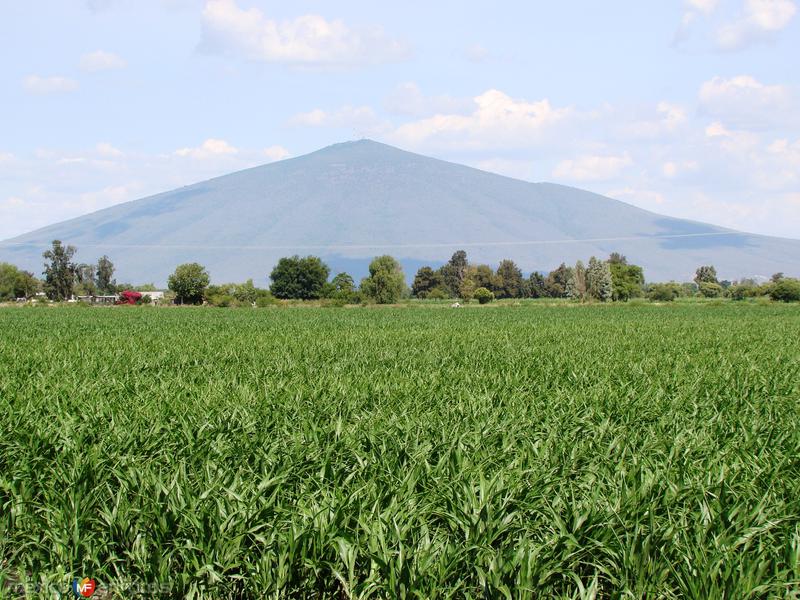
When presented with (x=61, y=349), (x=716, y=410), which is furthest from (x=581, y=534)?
(x=61, y=349)

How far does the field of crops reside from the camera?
449 centimetres

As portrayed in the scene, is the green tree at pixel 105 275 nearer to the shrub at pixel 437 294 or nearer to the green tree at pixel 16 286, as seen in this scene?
the green tree at pixel 16 286

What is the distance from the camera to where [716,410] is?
33.2 ft

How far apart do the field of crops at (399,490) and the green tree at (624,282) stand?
13953 cm

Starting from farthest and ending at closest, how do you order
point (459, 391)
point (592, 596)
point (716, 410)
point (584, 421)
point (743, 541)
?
point (459, 391) → point (716, 410) → point (584, 421) → point (743, 541) → point (592, 596)

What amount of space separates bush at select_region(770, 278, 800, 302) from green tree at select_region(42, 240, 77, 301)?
125 metres

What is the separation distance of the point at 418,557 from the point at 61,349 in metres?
19.1

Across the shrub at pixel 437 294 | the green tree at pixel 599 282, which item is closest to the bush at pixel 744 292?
the green tree at pixel 599 282

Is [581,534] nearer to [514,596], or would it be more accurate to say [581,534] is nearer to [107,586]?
[514,596]

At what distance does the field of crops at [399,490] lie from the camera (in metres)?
4.49

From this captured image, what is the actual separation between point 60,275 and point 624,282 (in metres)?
113

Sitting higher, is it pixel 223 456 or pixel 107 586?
pixel 223 456

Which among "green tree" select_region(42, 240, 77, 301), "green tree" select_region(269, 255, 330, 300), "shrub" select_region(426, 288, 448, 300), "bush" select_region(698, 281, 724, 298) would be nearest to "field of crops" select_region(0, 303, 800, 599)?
"green tree" select_region(42, 240, 77, 301)

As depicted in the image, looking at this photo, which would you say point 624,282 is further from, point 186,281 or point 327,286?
point 186,281
